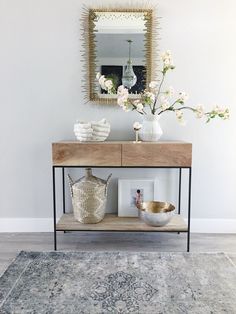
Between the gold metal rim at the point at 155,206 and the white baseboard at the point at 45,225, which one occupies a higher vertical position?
the gold metal rim at the point at 155,206

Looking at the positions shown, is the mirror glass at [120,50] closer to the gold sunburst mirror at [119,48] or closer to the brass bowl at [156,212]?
the gold sunburst mirror at [119,48]

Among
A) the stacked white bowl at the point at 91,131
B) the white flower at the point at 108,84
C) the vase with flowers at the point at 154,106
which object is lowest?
the stacked white bowl at the point at 91,131

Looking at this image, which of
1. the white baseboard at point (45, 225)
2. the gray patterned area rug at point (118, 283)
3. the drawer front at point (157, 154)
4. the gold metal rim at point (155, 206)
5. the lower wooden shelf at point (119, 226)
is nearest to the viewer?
the gray patterned area rug at point (118, 283)

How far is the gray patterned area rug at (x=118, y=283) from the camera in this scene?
1.65 m

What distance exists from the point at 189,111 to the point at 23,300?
6.19 feet

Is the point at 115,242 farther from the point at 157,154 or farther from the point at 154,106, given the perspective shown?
the point at 154,106

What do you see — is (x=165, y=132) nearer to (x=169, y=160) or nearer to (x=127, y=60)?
(x=169, y=160)

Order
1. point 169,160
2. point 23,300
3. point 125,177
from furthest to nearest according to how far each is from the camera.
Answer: point 125,177 < point 169,160 < point 23,300

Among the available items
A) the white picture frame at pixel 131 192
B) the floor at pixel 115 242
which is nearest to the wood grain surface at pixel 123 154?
the white picture frame at pixel 131 192

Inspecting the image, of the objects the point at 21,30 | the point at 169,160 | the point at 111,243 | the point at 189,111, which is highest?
the point at 21,30

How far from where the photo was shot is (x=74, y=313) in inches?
62.6

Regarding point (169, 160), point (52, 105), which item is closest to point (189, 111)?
point (169, 160)

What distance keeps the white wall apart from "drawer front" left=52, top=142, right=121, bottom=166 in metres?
0.47

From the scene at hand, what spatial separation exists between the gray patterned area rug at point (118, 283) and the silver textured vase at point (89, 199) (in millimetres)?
279
